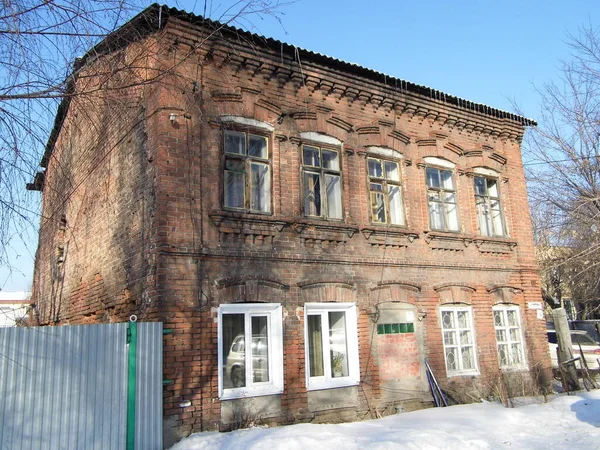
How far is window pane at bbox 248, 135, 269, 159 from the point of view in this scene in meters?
9.07

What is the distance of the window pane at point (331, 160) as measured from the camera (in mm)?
9977

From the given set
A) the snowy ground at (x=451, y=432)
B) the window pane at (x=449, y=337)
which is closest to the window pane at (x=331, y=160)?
the window pane at (x=449, y=337)

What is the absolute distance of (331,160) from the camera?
10.1 m

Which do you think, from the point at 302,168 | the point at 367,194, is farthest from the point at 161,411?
the point at 367,194

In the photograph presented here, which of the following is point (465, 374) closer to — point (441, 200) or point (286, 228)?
point (441, 200)

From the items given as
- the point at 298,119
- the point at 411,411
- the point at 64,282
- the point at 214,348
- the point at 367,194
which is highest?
the point at 298,119

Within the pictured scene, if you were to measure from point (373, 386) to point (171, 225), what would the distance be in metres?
4.75

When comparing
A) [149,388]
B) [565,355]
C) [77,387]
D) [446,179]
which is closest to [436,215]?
[446,179]

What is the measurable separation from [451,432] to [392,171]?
5.46m

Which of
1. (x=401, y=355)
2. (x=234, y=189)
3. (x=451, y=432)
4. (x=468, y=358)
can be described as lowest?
(x=451, y=432)

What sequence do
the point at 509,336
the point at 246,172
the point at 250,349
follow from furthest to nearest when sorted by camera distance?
the point at 509,336 → the point at 246,172 → the point at 250,349

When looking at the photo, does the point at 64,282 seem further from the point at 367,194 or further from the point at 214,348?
the point at 367,194

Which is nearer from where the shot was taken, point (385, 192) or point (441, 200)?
point (385, 192)

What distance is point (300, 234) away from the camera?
356 inches
